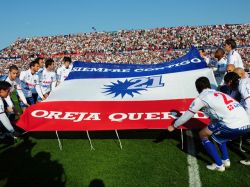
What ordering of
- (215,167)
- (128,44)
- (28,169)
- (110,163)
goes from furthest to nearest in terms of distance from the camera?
1. (128,44)
2. (110,163)
3. (28,169)
4. (215,167)

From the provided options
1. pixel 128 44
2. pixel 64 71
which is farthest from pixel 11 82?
pixel 128 44

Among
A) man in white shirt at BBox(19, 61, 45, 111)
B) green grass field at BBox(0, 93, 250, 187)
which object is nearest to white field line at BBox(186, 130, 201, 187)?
green grass field at BBox(0, 93, 250, 187)

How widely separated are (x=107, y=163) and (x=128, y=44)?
4011 cm

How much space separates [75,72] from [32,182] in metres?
4.28

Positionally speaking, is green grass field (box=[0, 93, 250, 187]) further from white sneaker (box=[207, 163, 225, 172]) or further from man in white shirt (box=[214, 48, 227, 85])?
man in white shirt (box=[214, 48, 227, 85])

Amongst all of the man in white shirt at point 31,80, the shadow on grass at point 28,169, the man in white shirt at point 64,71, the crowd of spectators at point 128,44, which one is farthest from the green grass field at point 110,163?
the crowd of spectators at point 128,44

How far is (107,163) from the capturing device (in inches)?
231

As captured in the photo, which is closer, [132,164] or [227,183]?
[227,183]

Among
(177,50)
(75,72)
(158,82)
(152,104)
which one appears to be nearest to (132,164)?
(152,104)

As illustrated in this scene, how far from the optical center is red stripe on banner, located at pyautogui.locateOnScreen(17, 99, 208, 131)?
6.09 meters

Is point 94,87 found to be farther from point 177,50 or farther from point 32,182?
point 177,50

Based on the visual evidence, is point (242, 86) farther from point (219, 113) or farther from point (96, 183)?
point (96, 183)

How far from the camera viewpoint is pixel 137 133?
7.96 meters

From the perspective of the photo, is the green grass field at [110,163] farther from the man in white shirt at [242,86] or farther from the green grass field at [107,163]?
the man in white shirt at [242,86]
